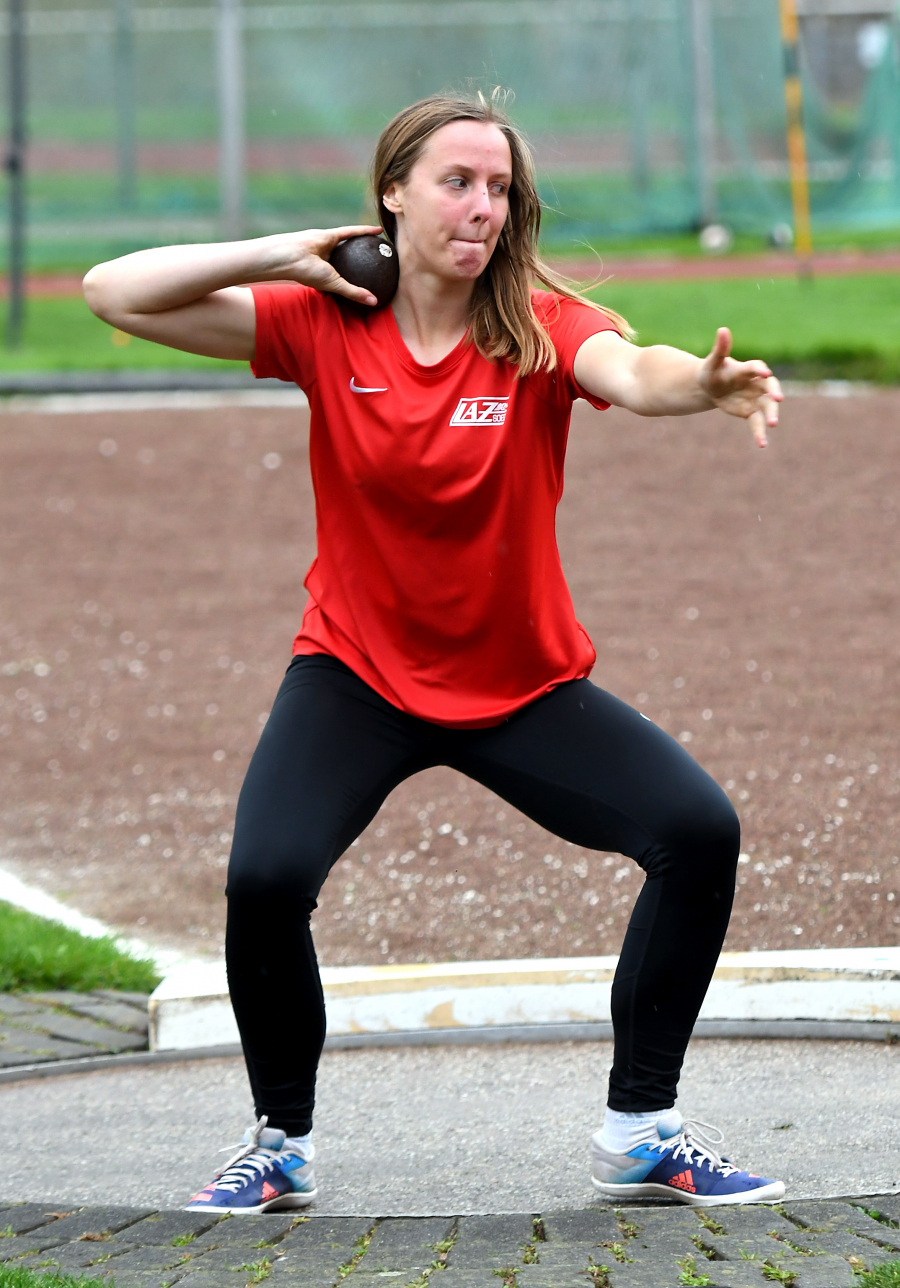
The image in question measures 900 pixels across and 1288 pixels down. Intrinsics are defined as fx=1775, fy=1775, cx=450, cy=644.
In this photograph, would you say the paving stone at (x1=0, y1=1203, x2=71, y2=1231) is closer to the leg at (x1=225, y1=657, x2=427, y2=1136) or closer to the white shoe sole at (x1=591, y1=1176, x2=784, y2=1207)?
the leg at (x1=225, y1=657, x2=427, y2=1136)

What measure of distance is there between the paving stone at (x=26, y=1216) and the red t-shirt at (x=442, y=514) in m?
1.19

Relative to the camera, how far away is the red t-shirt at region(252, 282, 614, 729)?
3.44m

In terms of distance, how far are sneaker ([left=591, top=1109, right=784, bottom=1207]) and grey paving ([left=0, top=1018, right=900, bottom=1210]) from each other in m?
0.16

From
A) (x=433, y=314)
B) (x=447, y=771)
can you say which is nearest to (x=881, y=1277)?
(x=433, y=314)

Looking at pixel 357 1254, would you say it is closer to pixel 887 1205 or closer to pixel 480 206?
pixel 887 1205

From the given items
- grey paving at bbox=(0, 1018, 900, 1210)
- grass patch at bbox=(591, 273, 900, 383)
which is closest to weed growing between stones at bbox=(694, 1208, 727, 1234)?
grey paving at bbox=(0, 1018, 900, 1210)

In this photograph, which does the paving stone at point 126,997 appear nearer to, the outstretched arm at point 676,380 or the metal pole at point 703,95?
the outstretched arm at point 676,380

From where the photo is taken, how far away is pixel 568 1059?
4441 mm

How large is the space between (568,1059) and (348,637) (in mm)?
1465

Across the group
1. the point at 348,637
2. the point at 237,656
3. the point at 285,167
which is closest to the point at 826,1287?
the point at 348,637

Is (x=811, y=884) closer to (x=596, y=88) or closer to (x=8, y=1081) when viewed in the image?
(x=8, y=1081)

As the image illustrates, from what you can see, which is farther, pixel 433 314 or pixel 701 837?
pixel 433 314

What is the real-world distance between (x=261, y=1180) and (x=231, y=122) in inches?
752

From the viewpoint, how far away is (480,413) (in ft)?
11.3
